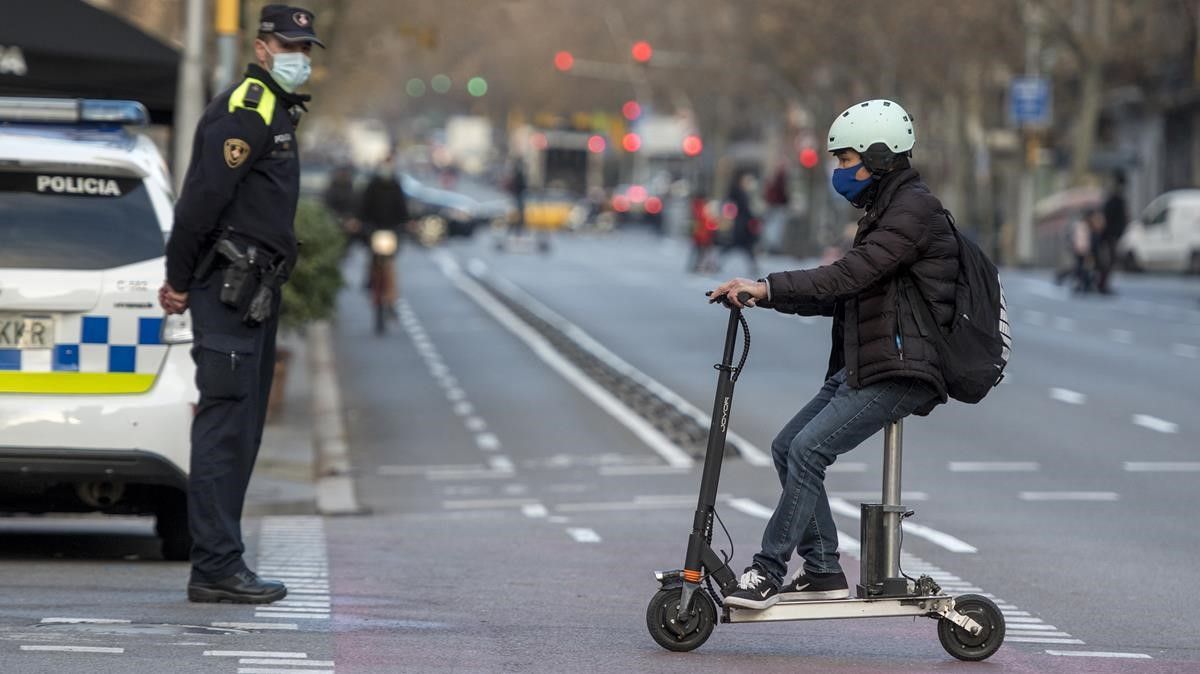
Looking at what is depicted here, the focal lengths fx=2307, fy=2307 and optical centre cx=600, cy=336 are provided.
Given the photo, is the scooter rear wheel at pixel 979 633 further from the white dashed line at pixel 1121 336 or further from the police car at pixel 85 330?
the white dashed line at pixel 1121 336

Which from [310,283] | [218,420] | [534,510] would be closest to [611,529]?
[534,510]

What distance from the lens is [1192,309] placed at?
111 ft

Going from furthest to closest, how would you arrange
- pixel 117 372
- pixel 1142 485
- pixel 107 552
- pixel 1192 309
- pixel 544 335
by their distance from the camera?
pixel 1192 309, pixel 544 335, pixel 1142 485, pixel 107 552, pixel 117 372

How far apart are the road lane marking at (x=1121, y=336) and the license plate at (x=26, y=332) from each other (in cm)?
1935

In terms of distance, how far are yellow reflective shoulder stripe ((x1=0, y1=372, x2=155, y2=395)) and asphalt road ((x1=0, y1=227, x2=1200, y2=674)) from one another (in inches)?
28.6

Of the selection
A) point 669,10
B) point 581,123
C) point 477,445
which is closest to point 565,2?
point 669,10

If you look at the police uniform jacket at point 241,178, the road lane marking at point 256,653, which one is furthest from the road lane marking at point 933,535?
the road lane marking at point 256,653

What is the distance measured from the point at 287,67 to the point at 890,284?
2414mm

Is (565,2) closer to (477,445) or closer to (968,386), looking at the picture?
(477,445)

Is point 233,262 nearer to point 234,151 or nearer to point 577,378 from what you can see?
point 234,151

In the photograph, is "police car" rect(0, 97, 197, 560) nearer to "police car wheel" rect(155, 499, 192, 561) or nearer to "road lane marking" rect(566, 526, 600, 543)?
"police car wheel" rect(155, 499, 192, 561)

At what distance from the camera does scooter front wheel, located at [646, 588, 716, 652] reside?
22.7 ft

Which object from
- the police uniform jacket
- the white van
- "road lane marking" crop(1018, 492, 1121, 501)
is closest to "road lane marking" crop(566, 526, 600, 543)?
"road lane marking" crop(1018, 492, 1121, 501)

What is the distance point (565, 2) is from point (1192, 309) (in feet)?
261
